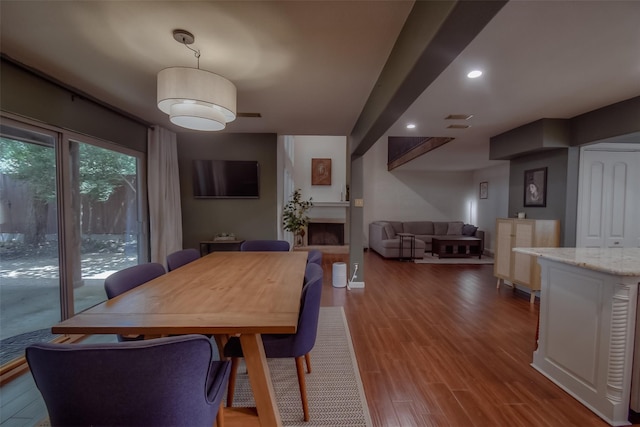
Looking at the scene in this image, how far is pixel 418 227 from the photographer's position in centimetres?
742

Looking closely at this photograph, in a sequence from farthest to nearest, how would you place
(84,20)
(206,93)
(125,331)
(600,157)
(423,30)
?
1. (600,157)
2. (206,93)
3. (84,20)
4. (423,30)
5. (125,331)

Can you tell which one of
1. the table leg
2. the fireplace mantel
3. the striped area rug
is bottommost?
the striped area rug

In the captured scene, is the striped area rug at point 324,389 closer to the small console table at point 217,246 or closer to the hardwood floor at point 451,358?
the hardwood floor at point 451,358

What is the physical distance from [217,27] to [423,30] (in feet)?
3.95

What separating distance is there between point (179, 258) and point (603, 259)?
3.22 meters

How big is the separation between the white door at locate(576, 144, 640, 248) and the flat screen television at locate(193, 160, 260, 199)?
430cm

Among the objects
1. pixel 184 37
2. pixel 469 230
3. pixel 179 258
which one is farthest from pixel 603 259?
pixel 469 230

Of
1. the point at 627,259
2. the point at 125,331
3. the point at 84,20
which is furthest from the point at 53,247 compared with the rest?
the point at 627,259

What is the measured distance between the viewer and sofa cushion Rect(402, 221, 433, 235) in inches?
291

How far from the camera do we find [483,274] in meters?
4.82

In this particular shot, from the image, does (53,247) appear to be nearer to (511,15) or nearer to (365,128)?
(365,128)

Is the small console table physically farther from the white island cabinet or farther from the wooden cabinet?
the wooden cabinet

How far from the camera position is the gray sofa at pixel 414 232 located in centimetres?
614

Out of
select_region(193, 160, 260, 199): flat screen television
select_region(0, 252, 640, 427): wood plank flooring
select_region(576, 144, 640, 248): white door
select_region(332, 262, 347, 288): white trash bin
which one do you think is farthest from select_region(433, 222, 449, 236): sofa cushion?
select_region(193, 160, 260, 199): flat screen television
